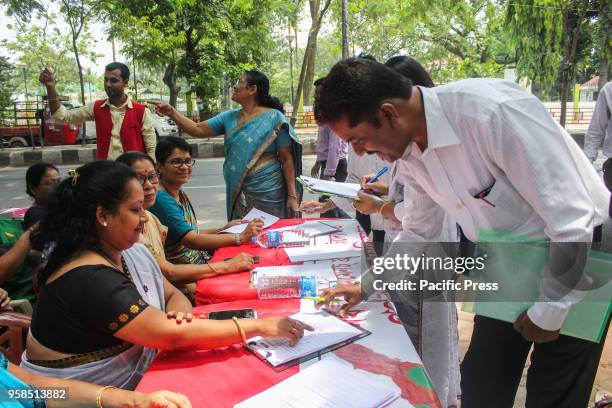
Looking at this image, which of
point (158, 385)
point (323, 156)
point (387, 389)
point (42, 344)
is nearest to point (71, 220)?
point (42, 344)

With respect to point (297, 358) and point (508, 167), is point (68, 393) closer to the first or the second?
point (297, 358)

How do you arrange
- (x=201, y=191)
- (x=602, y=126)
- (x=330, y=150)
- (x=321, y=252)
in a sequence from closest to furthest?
1. (x=321, y=252)
2. (x=602, y=126)
3. (x=330, y=150)
4. (x=201, y=191)

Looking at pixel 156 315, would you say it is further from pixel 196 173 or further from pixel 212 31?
pixel 212 31

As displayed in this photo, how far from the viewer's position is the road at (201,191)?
5492 mm

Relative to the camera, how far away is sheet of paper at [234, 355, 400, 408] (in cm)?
103

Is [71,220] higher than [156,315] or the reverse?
higher

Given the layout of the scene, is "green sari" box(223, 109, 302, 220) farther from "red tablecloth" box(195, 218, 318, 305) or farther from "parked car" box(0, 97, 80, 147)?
"parked car" box(0, 97, 80, 147)

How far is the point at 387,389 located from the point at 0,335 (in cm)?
152

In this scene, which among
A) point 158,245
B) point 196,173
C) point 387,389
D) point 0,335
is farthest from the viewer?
point 196,173

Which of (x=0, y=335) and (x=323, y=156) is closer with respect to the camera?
(x=0, y=335)

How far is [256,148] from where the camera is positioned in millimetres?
3201

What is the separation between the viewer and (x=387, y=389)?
3.50 ft

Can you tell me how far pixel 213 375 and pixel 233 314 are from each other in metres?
0.30

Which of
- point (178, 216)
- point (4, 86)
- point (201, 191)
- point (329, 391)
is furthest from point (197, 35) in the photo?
point (329, 391)
